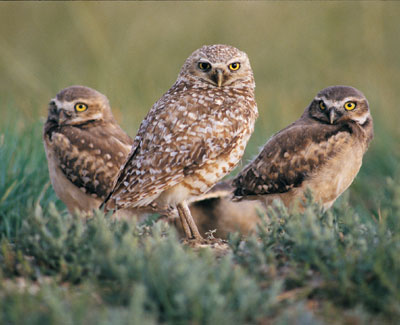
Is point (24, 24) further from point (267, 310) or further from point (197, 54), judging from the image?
point (267, 310)

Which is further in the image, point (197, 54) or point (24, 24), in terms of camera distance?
point (24, 24)

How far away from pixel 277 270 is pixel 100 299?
944 mm

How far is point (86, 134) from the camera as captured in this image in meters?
5.11

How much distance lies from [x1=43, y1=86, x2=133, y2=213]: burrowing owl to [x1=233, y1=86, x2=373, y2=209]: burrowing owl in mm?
1286

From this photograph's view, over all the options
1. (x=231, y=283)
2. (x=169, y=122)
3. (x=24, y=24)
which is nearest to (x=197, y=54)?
(x=169, y=122)

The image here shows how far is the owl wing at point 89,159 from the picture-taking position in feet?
16.4

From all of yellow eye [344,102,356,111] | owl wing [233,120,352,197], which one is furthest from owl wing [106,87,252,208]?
yellow eye [344,102,356,111]

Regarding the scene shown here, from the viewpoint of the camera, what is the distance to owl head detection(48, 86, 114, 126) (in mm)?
5133

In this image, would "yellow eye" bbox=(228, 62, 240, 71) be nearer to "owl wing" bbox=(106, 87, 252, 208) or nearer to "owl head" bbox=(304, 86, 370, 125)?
"owl wing" bbox=(106, 87, 252, 208)

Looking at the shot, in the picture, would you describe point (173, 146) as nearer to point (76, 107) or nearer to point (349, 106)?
point (76, 107)

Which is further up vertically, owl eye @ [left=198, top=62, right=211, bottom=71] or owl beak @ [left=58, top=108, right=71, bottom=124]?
owl eye @ [left=198, top=62, right=211, bottom=71]

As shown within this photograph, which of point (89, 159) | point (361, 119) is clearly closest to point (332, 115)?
point (361, 119)

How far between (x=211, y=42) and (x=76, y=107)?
8037 mm

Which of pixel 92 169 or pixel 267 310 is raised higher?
pixel 92 169
